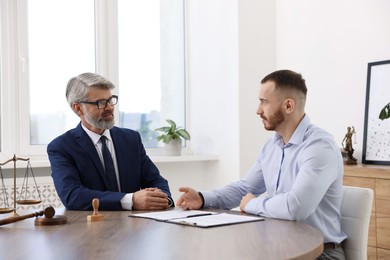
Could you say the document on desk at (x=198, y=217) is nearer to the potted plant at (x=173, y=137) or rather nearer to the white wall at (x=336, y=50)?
the white wall at (x=336, y=50)

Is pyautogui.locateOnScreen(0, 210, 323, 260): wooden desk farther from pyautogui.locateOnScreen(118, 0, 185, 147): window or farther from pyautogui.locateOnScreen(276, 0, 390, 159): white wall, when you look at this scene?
pyautogui.locateOnScreen(118, 0, 185, 147): window

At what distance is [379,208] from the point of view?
374 centimetres

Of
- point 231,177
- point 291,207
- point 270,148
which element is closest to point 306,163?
point 291,207

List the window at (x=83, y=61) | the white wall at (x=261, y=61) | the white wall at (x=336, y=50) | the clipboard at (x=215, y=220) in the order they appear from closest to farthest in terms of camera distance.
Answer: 1. the clipboard at (x=215, y=220)
2. the white wall at (x=336, y=50)
3. the white wall at (x=261, y=61)
4. the window at (x=83, y=61)

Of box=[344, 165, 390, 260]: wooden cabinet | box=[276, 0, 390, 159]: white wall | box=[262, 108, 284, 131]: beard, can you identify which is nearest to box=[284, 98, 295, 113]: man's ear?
box=[262, 108, 284, 131]: beard

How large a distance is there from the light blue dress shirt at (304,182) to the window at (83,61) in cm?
250

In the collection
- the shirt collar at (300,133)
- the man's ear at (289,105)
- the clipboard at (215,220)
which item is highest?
the man's ear at (289,105)

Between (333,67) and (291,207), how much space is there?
2629 millimetres

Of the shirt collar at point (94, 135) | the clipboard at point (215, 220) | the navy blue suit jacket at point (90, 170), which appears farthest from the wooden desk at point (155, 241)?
the shirt collar at point (94, 135)

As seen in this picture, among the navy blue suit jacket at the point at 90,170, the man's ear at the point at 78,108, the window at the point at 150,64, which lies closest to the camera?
the navy blue suit jacket at the point at 90,170

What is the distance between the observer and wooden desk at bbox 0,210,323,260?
5.24 ft

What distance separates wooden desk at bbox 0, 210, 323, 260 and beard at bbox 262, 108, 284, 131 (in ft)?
1.83

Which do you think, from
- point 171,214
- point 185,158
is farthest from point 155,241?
point 185,158

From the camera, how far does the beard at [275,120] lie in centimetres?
262
